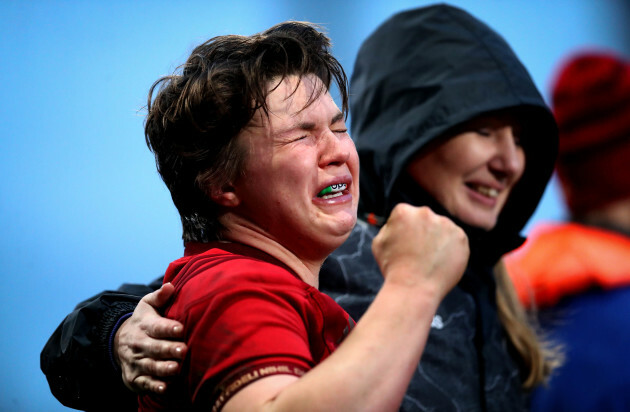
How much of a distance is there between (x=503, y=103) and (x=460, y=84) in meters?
0.10

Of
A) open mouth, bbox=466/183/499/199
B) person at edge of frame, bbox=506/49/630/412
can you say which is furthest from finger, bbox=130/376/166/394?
person at edge of frame, bbox=506/49/630/412

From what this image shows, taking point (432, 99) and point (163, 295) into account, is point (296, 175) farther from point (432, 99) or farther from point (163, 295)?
point (432, 99)

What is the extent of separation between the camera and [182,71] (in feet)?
2.80

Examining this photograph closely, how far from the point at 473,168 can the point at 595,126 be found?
93 centimetres

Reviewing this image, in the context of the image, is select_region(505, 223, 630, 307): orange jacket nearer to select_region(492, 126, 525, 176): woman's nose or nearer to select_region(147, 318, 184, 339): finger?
select_region(492, 126, 525, 176): woman's nose

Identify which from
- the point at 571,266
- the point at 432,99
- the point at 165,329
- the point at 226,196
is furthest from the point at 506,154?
the point at 165,329

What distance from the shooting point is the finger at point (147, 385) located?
0.76 metres

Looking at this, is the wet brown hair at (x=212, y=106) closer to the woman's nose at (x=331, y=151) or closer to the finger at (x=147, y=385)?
the woman's nose at (x=331, y=151)

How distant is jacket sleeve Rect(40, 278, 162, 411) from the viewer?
0.98 meters

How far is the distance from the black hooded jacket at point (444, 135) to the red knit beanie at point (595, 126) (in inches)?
27.6

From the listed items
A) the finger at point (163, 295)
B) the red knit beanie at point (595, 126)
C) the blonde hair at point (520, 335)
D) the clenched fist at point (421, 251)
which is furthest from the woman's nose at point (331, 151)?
the red knit beanie at point (595, 126)

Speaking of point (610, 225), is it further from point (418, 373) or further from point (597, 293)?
point (418, 373)

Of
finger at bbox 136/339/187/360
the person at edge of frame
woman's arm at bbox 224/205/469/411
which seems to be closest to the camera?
woman's arm at bbox 224/205/469/411

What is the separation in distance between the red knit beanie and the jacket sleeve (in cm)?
162
